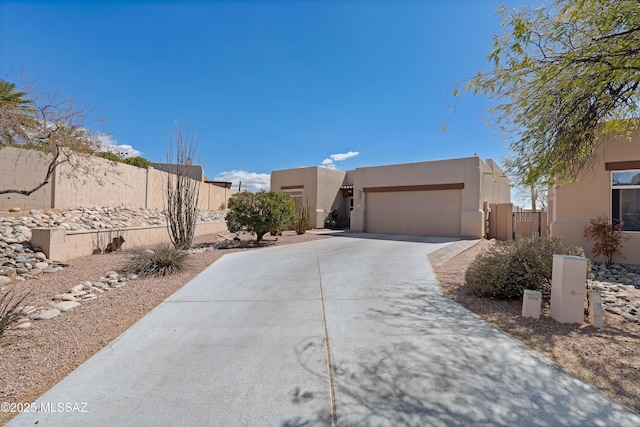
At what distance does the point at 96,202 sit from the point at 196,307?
34.6 feet

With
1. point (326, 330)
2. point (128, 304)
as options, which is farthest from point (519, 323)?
point (128, 304)

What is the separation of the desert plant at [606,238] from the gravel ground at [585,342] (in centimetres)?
600

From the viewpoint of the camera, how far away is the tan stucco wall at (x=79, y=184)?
34.2 ft

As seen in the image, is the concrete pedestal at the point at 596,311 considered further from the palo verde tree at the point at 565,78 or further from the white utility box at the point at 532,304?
the palo verde tree at the point at 565,78

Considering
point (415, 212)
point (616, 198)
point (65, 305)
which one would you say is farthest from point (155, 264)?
point (616, 198)

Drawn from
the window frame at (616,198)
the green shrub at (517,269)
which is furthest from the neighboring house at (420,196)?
the green shrub at (517,269)

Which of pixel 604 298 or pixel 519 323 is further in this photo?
pixel 604 298

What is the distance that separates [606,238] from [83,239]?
16.2 meters

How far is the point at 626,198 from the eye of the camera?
1048 centimetres

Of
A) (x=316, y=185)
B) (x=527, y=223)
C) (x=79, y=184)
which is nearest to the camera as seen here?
(x=79, y=184)

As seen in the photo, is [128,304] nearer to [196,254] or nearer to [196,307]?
[196,307]

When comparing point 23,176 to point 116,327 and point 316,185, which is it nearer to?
point 116,327

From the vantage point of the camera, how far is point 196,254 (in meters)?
10.7

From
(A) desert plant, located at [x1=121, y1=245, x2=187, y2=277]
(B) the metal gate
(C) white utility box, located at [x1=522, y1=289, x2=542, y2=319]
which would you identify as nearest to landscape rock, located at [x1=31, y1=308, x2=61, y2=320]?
(A) desert plant, located at [x1=121, y1=245, x2=187, y2=277]
